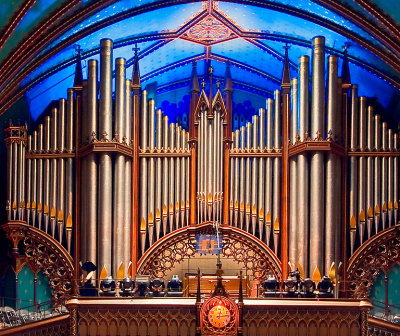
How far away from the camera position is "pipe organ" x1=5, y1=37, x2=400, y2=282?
2816 cm

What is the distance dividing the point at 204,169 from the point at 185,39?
3516 millimetres

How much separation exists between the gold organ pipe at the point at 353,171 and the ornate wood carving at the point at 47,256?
7133mm

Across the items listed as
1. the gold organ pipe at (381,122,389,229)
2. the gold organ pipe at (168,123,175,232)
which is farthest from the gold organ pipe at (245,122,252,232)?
the gold organ pipe at (381,122,389,229)

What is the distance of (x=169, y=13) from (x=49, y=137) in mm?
4495

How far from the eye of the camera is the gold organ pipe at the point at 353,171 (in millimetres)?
28141

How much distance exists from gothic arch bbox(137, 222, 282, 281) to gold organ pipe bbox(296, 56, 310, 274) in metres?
0.85

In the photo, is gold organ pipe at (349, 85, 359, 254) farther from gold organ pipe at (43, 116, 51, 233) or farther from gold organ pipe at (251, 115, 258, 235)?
gold organ pipe at (43, 116, 51, 233)

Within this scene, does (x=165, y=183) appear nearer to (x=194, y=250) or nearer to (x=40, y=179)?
(x=194, y=250)

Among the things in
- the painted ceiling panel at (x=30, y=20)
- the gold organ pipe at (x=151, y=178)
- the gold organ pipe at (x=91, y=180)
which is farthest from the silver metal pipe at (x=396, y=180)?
the painted ceiling panel at (x=30, y=20)

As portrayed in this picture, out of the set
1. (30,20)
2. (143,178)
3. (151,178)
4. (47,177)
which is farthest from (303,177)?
(30,20)

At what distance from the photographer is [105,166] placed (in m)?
28.4

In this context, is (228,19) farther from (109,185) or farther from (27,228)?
(27,228)

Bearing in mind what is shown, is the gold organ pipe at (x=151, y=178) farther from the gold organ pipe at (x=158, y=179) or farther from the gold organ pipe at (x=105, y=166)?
the gold organ pipe at (x=105, y=166)

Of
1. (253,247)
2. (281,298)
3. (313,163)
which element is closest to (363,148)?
(313,163)
